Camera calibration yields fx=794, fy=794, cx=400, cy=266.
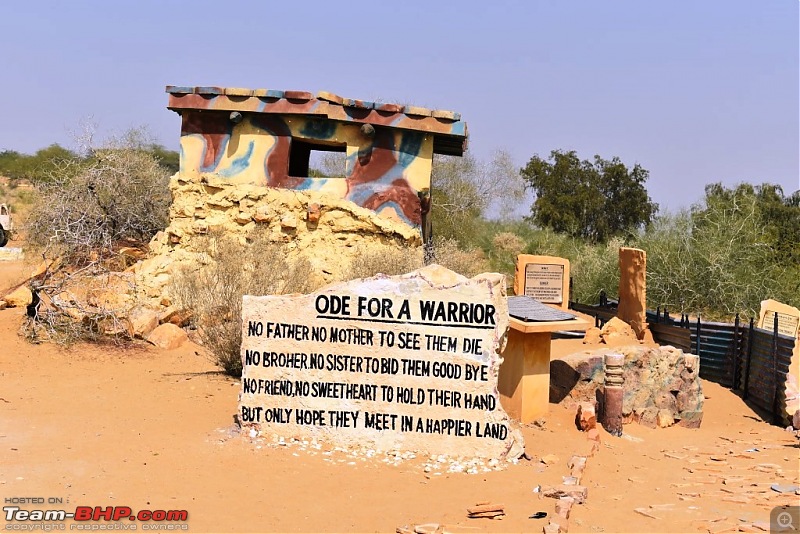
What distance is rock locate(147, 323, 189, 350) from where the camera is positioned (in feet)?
36.9

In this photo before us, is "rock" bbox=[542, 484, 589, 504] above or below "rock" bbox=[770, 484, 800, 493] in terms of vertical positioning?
below

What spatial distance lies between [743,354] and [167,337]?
855 cm

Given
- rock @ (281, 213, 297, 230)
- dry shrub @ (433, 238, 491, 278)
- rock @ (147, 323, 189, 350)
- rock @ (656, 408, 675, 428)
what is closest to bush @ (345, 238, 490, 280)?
dry shrub @ (433, 238, 491, 278)

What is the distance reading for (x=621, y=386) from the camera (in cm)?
870

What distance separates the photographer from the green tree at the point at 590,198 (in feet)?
110

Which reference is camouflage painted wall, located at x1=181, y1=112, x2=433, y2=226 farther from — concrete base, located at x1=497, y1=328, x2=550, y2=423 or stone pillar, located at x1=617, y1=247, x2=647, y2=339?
concrete base, located at x1=497, y1=328, x2=550, y2=423

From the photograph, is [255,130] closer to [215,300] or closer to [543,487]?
[215,300]

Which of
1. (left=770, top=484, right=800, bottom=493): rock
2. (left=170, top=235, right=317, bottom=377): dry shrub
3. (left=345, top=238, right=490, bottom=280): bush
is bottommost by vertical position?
(left=770, top=484, right=800, bottom=493): rock

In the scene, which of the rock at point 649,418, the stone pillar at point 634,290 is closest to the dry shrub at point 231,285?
the rock at point 649,418

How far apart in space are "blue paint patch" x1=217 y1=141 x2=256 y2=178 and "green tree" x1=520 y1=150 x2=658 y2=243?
2088 centimetres

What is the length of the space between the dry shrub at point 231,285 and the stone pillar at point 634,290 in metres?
5.93

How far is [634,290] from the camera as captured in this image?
14695 mm

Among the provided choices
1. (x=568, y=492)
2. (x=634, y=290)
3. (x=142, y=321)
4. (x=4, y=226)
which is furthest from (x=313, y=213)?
(x=4, y=226)

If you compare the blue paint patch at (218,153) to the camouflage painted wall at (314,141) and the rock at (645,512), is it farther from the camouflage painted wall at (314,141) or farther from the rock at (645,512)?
the rock at (645,512)
